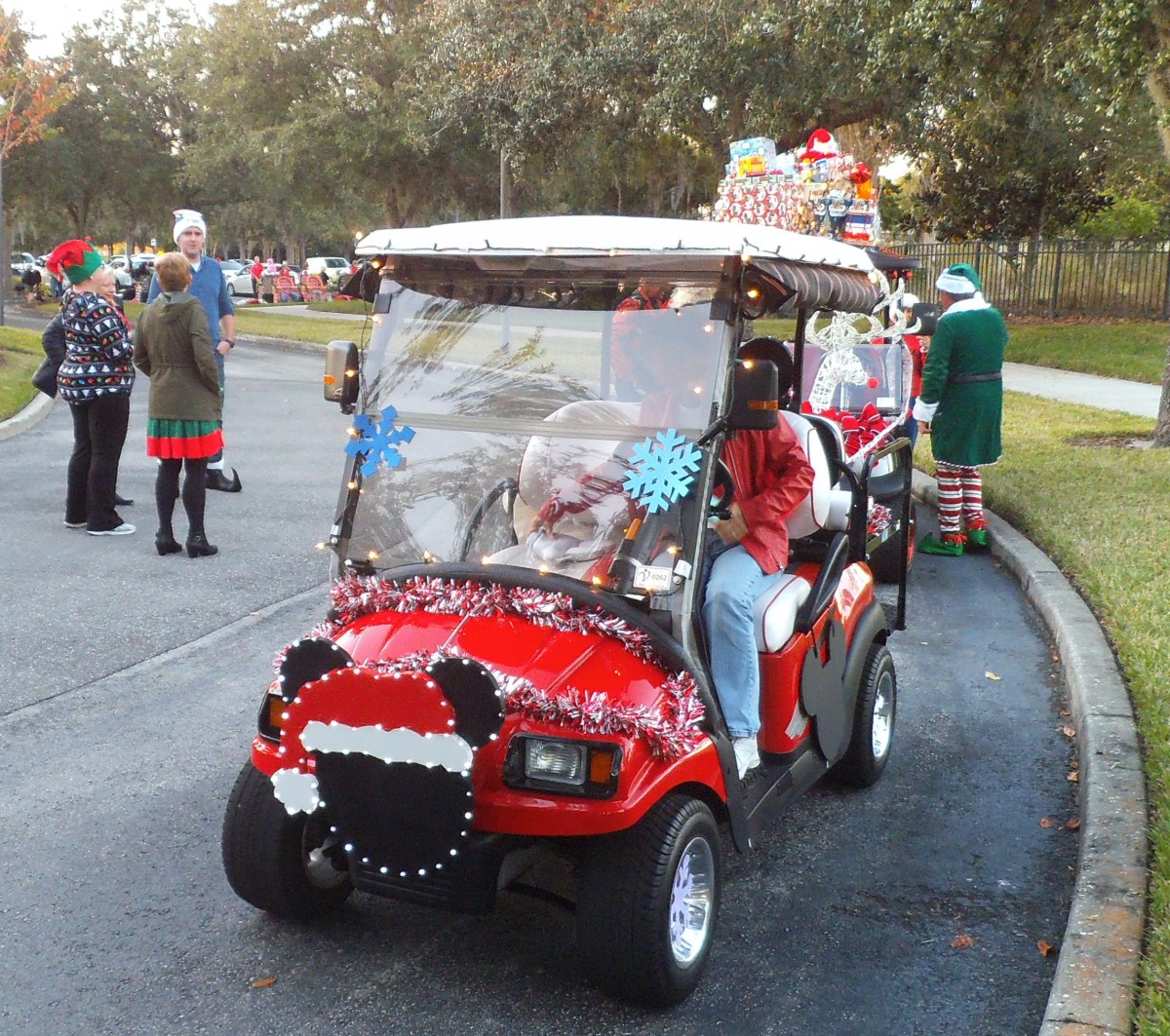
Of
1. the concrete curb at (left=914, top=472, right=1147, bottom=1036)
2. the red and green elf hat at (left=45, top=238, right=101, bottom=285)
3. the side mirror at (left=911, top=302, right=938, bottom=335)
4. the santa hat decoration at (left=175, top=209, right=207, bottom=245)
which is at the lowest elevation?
the concrete curb at (left=914, top=472, right=1147, bottom=1036)

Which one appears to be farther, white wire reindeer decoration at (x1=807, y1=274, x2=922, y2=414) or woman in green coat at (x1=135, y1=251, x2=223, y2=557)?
white wire reindeer decoration at (x1=807, y1=274, x2=922, y2=414)

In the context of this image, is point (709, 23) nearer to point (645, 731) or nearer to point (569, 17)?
point (569, 17)

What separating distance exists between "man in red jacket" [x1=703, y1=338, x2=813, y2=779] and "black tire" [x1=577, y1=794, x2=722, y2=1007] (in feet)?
1.37

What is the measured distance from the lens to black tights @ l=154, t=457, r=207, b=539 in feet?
24.8

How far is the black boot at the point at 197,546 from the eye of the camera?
757cm

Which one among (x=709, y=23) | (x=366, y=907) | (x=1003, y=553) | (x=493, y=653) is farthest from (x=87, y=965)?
(x=709, y=23)

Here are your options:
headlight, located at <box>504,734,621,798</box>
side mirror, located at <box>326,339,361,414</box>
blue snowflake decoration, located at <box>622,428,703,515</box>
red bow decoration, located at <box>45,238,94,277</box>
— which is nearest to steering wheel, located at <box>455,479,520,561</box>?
blue snowflake decoration, located at <box>622,428,703,515</box>

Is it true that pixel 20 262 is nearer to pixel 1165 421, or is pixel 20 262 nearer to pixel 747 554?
pixel 1165 421

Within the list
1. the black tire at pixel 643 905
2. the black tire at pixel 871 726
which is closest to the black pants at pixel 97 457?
the black tire at pixel 871 726

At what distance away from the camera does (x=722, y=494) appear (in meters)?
3.48

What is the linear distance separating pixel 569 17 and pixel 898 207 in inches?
537

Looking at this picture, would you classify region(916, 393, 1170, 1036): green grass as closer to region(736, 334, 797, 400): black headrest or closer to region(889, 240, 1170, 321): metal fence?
region(736, 334, 797, 400): black headrest

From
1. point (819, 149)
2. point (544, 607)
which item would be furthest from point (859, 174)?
point (544, 607)

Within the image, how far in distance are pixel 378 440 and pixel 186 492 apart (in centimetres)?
443
